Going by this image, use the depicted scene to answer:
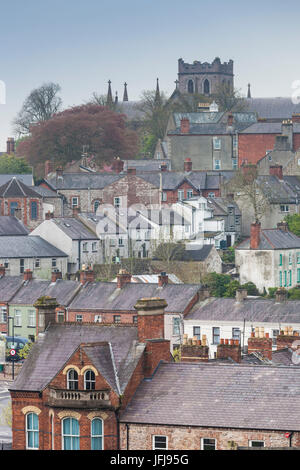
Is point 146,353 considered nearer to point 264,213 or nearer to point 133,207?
point 264,213

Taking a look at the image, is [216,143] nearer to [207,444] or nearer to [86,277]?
[86,277]

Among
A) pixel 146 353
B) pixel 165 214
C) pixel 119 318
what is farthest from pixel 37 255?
pixel 146 353

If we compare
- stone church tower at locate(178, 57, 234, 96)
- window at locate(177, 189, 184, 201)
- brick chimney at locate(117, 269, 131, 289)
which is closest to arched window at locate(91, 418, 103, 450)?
brick chimney at locate(117, 269, 131, 289)

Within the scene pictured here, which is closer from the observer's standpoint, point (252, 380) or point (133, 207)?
point (252, 380)

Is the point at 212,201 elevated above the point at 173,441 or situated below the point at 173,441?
above

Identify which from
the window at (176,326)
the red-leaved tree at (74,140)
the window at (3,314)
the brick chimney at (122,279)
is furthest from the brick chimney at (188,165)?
the window at (176,326)

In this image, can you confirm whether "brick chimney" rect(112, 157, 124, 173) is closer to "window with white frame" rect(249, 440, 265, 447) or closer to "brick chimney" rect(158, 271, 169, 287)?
"brick chimney" rect(158, 271, 169, 287)
